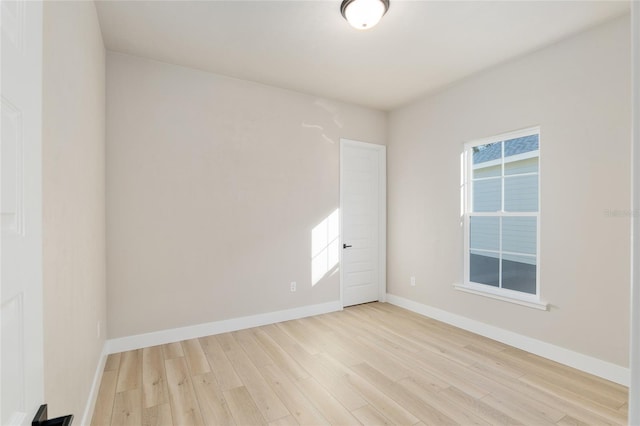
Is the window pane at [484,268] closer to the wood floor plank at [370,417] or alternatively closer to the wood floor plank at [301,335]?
the wood floor plank at [301,335]

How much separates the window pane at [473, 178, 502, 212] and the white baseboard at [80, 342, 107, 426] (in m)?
3.97

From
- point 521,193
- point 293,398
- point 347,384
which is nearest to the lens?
point 293,398

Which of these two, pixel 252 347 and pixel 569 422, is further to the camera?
pixel 252 347

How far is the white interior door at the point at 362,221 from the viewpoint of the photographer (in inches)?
177

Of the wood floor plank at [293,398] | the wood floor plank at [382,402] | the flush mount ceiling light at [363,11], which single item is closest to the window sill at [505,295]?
the wood floor plank at [382,402]

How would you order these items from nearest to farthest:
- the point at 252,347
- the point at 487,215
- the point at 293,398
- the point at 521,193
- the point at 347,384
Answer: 1. the point at 293,398
2. the point at 347,384
3. the point at 252,347
4. the point at 521,193
5. the point at 487,215

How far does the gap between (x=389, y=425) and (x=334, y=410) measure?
38 centimetres

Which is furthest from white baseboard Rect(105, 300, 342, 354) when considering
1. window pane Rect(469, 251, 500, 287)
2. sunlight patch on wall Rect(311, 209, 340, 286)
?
window pane Rect(469, 251, 500, 287)

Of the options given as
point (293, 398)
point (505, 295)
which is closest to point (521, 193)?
point (505, 295)

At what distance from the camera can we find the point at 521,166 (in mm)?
3246

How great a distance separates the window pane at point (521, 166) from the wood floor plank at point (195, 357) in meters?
3.58

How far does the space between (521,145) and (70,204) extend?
3.84m

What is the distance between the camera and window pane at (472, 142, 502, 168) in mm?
3467

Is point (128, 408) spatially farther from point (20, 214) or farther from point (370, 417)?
point (20, 214)
